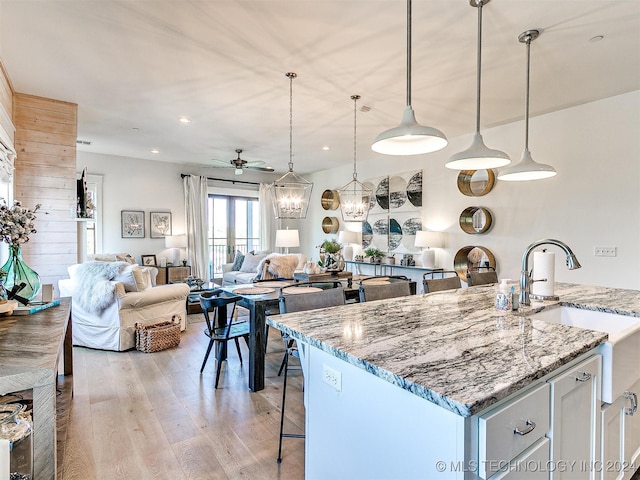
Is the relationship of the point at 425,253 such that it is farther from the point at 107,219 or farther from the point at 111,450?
the point at 107,219

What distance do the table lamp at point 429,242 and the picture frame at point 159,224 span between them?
503 centimetres

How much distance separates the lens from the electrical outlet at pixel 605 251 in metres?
3.70

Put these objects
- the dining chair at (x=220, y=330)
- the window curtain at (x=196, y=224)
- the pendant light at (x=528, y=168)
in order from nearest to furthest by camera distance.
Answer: the pendant light at (x=528, y=168) < the dining chair at (x=220, y=330) < the window curtain at (x=196, y=224)

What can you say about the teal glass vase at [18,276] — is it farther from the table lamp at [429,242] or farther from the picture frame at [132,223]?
the picture frame at [132,223]

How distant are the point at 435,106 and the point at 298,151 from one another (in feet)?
9.21

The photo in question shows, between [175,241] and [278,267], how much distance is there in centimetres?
234

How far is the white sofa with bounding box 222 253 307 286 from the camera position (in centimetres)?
609

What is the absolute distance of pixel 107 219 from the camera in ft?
21.0

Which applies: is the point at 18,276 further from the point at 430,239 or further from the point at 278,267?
the point at 430,239

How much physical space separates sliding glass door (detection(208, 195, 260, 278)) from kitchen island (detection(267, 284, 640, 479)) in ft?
21.4

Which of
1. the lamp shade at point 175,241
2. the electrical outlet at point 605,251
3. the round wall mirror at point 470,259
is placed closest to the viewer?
the electrical outlet at point 605,251

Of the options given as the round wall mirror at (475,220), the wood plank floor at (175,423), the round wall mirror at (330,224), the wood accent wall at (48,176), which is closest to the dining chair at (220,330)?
the wood plank floor at (175,423)

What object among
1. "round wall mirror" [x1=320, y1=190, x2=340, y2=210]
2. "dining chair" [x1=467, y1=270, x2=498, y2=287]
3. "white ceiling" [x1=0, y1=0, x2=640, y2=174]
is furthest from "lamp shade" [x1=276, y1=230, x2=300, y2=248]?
"dining chair" [x1=467, y1=270, x2=498, y2=287]

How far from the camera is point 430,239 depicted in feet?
17.5
